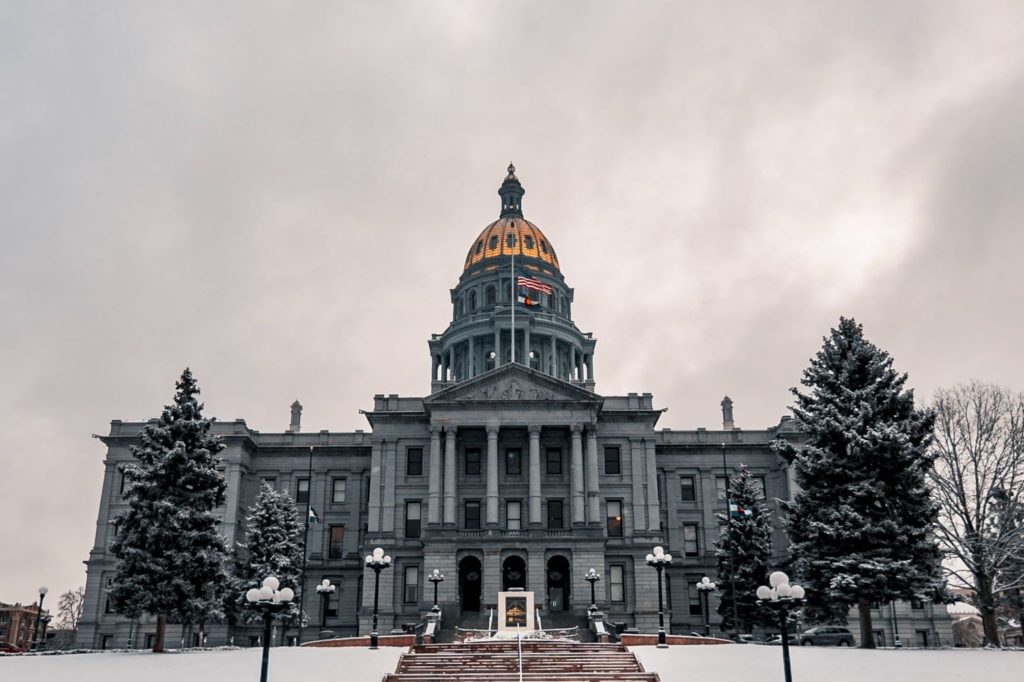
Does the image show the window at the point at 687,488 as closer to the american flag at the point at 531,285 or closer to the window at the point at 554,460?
the window at the point at 554,460

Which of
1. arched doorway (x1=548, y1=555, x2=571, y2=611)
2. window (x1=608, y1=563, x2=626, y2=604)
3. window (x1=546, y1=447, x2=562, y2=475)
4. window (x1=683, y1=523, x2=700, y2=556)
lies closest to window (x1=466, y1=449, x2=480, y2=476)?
window (x1=546, y1=447, x2=562, y2=475)

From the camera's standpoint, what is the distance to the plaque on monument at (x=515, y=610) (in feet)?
131

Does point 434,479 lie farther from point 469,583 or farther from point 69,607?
point 69,607

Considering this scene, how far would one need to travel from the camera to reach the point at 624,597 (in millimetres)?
55188

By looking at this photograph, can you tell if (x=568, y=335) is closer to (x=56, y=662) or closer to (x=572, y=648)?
(x=572, y=648)

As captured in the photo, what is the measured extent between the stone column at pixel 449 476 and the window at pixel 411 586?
398 centimetres

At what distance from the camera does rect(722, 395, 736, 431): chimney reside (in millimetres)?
71250

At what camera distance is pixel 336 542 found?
6275cm

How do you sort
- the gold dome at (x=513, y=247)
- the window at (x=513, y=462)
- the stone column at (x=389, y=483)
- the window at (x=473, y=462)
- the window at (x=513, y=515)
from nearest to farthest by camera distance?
1. the stone column at (x=389, y=483)
2. the window at (x=513, y=515)
3. the window at (x=513, y=462)
4. the window at (x=473, y=462)
5. the gold dome at (x=513, y=247)

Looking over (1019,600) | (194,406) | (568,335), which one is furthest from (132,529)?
(568,335)

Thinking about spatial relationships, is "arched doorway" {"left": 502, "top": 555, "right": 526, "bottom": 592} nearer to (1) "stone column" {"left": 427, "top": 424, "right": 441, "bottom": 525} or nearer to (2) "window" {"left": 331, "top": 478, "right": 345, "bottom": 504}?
(1) "stone column" {"left": 427, "top": 424, "right": 441, "bottom": 525}

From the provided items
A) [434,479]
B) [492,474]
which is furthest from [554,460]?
[434,479]

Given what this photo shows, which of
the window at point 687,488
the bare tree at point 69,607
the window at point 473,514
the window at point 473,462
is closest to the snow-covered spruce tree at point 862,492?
the window at point 473,514

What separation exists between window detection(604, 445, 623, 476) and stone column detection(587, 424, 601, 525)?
2.27 m
